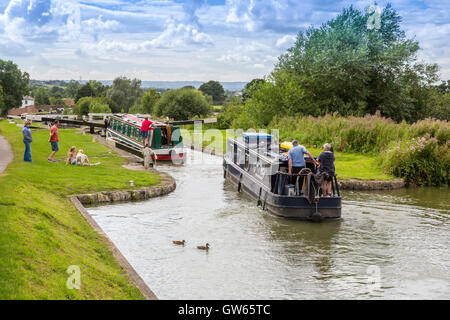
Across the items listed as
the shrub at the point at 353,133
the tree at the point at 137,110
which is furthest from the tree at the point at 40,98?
the shrub at the point at 353,133

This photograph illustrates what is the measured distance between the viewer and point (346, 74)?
3244cm

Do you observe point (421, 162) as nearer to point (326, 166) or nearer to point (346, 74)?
point (326, 166)

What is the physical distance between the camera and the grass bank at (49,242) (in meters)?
6.58

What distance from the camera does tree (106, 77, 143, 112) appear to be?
115812mm

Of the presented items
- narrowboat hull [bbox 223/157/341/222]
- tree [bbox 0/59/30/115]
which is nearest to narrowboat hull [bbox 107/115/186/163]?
narrowboat hull [bbox 223/157/341/222]

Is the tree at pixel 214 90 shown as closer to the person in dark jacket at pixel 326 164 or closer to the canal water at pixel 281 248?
the canal water at pixel 281 248

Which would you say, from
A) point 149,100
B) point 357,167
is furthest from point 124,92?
point 357,167

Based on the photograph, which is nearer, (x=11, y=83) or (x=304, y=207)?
(x=304, y=207)

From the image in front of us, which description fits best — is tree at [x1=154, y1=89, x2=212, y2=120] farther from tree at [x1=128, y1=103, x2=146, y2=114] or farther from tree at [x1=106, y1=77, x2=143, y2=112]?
tree at [x1=106, y1=77, x2=143, y2=112]

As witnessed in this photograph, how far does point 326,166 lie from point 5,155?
13640 mm

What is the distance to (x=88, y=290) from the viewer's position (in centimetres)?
697

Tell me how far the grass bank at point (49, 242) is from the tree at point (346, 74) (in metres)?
18.7

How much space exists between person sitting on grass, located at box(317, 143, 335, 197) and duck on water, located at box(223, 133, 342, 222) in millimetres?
178
